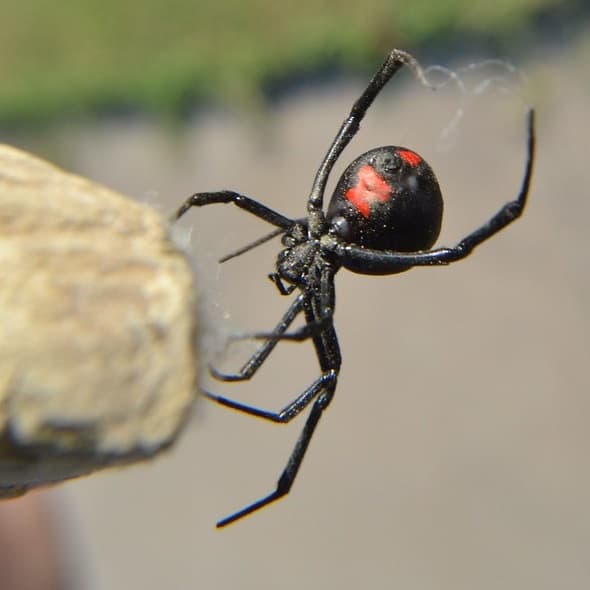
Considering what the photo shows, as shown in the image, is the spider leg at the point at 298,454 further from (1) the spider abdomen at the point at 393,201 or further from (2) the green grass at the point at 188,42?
(2) the green grass at the point at 188,42

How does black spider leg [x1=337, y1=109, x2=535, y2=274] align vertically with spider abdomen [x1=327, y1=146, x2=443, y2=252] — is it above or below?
below

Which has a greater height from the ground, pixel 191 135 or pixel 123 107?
pixel 123 107

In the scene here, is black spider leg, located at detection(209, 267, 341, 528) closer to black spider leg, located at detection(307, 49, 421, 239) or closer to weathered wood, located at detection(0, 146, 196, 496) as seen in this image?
black spider leg, located at detection(307, 49, 421, 239)

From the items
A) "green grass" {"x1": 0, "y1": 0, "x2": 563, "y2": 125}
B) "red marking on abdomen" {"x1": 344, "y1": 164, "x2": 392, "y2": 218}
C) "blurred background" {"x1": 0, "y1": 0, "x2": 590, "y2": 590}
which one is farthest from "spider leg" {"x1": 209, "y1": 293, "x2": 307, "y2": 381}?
"green grass" {"x1": 0, "y1": 0, "x2": 563, "y2": 125}

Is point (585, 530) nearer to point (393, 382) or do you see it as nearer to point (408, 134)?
point (393, 382)

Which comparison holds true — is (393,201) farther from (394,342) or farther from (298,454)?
(394,342)

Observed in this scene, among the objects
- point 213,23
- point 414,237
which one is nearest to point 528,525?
point 414,237

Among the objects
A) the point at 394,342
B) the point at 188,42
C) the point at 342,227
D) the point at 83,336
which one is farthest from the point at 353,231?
the point at 188,42
